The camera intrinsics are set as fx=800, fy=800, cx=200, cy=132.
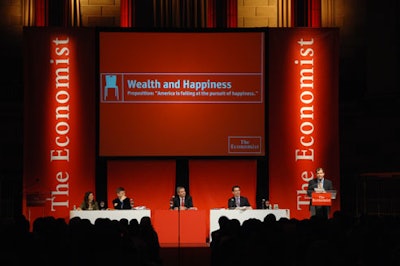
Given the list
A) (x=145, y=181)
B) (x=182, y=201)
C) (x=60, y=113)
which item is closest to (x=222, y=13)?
(x=145, y=181)

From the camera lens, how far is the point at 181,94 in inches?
→ 666

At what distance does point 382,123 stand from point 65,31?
768 cm

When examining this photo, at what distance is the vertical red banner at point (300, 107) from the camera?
55.6 ft

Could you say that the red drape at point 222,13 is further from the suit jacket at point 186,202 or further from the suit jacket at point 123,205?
the suit jacket at point 123,205

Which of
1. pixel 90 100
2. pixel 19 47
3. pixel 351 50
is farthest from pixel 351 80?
pixel 19 47

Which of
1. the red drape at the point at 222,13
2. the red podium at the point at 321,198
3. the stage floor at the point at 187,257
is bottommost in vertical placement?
the stage floor at the point at 187,257

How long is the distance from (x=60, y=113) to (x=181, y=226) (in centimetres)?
407

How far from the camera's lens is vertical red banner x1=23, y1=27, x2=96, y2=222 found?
660 inches

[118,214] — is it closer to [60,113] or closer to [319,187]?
[60,113]

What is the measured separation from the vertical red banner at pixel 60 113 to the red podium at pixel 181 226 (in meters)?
2.75

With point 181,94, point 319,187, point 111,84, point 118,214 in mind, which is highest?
point 111,84

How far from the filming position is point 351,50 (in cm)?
1958

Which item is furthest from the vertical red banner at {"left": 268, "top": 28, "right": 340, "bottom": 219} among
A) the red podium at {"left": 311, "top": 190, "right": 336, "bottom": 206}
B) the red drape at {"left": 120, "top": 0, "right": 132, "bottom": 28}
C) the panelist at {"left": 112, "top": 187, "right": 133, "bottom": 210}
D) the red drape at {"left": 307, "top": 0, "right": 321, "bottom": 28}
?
the red drape at {"left": 120, "top": 0, "right": 132, "bottom": 28}

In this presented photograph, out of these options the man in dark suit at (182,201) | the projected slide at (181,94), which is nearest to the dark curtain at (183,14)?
the projected slide at (181,94)
